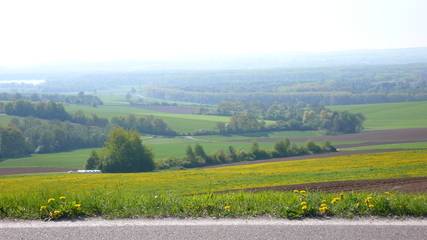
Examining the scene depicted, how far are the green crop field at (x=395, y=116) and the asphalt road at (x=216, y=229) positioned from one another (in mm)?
73348

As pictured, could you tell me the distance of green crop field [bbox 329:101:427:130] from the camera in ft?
270

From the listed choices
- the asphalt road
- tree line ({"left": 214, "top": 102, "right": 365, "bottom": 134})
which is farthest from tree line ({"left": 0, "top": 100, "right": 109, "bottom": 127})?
the asphalt road

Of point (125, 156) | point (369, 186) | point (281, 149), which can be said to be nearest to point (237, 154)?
point (281, 149)

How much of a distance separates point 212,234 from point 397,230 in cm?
255

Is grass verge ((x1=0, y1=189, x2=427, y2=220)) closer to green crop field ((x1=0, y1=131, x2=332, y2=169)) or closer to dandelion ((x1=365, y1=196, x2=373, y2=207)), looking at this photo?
dandelion ((x1=365, y1=196, x2=373, y2=207))

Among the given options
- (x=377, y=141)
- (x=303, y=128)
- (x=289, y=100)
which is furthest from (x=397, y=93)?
(x=377, y=141)

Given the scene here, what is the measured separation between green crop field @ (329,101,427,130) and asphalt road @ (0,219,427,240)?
7335 cm

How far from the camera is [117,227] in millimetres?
7547

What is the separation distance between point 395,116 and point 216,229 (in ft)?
309

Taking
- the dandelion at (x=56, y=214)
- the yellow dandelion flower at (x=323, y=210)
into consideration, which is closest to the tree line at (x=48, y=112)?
the dandelion at (x=56, y=214)

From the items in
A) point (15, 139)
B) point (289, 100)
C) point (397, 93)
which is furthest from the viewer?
point (289, 100)

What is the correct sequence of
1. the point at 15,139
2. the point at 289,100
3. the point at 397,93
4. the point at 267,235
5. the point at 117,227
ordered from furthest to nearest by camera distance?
the point at 289,100 < the point at 397,93 < the point at 15,139 < the point at 117,227 < the point at 267,235

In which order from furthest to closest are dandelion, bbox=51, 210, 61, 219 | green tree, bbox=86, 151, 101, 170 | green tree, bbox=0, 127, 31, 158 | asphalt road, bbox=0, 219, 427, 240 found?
green tree, bbox=0, 127, 31, 158 → green tree, bbox=86, 151, 101, 170 → dandelion, bbox=51, 210, 61, 219 → asphalt road, bbox=0, 219, 427, 240

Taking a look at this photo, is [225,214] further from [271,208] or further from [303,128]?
[303,128]
